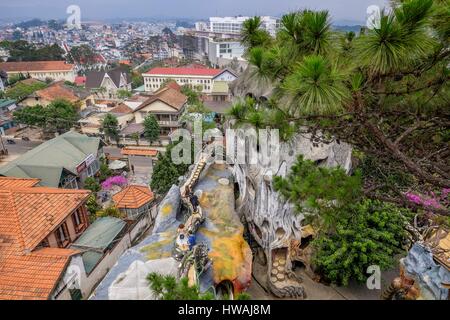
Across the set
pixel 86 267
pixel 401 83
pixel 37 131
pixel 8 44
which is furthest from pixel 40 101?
pixel 8 44

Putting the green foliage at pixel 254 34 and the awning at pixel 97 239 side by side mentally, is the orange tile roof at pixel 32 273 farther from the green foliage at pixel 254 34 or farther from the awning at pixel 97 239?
the green foliage at pixel 254 34

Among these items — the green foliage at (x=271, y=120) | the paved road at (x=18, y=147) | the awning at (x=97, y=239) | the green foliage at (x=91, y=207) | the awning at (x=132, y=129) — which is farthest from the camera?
the awning at (x=132, y=129)

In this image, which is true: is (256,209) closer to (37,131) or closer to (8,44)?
(37,131)

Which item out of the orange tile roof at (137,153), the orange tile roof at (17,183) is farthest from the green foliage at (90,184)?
the orange tile roof at (137,153)

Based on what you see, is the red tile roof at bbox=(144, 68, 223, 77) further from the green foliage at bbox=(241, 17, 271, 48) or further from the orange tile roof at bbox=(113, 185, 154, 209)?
the green foliage at bbox=(241, 17, 271, 48)

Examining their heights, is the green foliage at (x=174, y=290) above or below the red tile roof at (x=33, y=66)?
above

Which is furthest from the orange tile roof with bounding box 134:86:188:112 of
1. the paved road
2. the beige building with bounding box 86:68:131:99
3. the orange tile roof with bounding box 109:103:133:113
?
the beige building with bounding box 86:68:131:99
